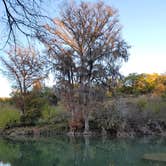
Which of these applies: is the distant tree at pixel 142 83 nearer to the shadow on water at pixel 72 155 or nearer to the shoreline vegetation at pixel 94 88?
the shoreline vegetation at pixel 94 88

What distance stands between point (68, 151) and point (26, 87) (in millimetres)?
12585

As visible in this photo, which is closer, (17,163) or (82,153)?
(17,163)

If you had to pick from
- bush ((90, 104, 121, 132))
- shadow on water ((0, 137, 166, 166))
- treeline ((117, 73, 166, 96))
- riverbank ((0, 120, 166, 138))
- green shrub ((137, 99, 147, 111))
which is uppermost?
treeline ((117, 73, 166, 96))

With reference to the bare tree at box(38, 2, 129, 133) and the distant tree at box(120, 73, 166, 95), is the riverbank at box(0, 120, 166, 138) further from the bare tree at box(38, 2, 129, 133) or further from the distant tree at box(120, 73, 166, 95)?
the distant tree at box(120, 73, 166, 95)

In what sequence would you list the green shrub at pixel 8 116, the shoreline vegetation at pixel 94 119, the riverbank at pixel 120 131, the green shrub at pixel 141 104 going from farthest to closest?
the green shrub at pixel 8 116 < the green shrub at pixel 141 104 < the shoreline vegetation at pixel 94 119 < the riverbank at pixel 120 131

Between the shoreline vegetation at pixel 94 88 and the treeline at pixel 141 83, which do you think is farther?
the treeline at pixel 141 83

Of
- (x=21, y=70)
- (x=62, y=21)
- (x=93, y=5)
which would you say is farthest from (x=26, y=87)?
(x=93, y=5)

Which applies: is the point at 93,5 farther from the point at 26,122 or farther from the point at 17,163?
the point at 17,163

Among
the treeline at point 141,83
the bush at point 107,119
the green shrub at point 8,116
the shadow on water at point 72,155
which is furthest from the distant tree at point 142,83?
the shadow on water at point 72,155

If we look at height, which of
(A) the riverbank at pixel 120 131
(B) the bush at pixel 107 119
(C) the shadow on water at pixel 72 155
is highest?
(B) the bush at pixel 107 119

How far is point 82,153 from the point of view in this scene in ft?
49.8

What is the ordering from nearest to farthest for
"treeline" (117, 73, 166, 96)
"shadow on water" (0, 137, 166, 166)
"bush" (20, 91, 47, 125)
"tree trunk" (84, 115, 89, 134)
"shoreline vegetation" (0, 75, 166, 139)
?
1. "shadow on water" (0, 137, 166, 166)
2. "shoreline vegetation" (0, 75, 166, 139)
3. "tree trunk" (84, 115, 89, 134)
4. "bush" (20, 91, 47, 125)
5. "treeline" (117, 73, 166, 96)

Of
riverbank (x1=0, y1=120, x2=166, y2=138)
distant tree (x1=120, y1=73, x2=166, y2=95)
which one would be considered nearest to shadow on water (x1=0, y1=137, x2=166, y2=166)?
riverbank (x1=0, y1=120, x2=166, y2=138)

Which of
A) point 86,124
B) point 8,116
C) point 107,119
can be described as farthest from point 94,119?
point 8,116
